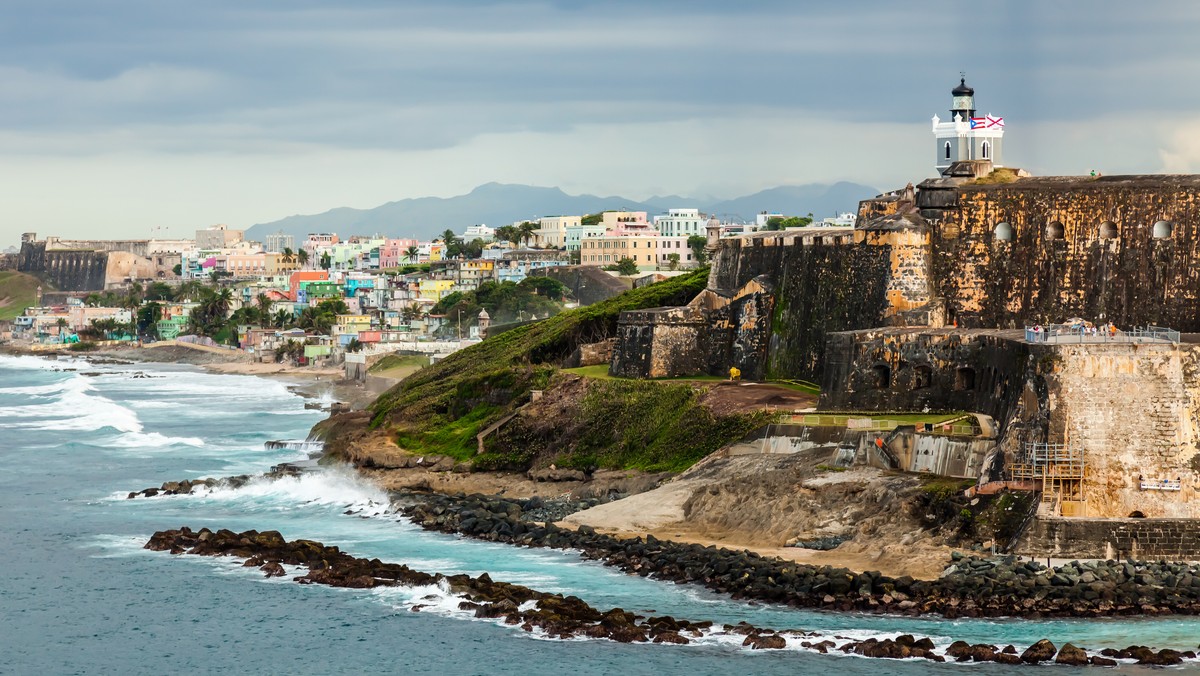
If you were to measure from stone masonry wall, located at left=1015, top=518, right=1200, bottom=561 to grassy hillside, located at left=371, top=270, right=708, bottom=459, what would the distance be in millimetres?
24850

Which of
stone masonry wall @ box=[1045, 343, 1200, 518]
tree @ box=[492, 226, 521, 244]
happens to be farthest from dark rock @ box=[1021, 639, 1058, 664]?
tree @ box=[492, 226, 521, 244]

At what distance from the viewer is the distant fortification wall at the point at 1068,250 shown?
46438mm

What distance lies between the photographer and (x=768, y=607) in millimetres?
37531

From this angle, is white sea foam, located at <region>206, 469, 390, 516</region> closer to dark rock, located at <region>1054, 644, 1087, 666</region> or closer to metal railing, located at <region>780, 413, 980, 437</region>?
metal railing, located at <region>780, 413, 980, 437</region>

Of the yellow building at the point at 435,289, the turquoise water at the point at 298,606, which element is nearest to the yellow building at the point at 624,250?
the yellow building at the point at 435,289

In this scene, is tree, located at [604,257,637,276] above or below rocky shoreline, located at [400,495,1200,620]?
above

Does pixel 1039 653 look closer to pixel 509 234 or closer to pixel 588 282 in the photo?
pixel 588 282

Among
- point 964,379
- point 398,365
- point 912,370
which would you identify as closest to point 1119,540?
point 964,379

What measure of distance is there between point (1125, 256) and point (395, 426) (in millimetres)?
27793

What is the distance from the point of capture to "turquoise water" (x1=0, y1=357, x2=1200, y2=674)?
113ft

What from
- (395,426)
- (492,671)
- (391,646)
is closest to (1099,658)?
(492,671)

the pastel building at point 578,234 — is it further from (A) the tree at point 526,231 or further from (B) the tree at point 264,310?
(B) the tree at point 264,310

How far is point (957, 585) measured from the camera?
1437 inches

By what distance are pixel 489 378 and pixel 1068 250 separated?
926 inches
